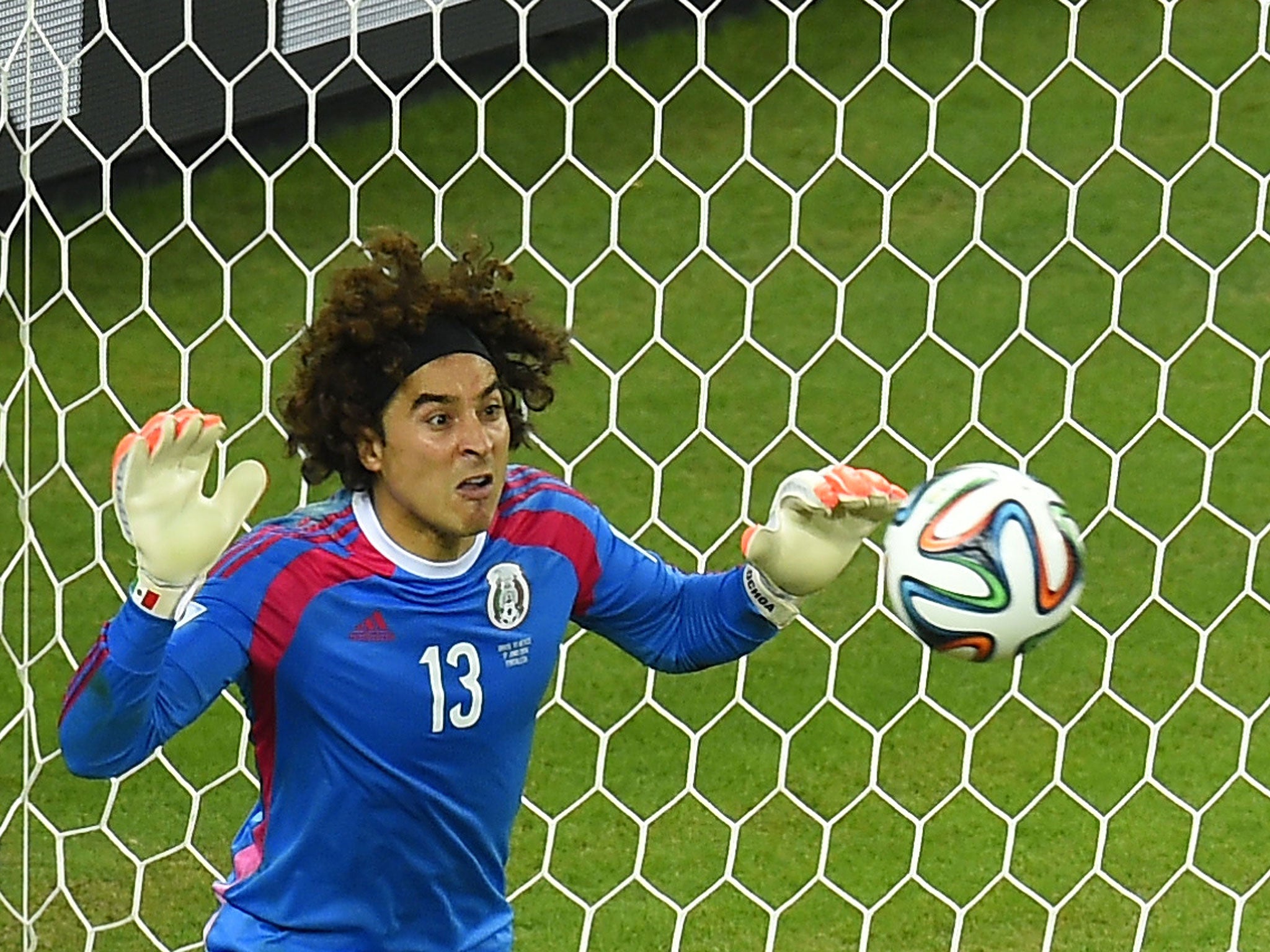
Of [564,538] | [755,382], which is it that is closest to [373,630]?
[564,538]

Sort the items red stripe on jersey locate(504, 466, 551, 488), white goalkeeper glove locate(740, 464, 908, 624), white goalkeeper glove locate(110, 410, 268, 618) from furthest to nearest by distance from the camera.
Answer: red stripe on jersey locate(504, 466, 551, 488) < white goalkeeper glove locate(740, 464, 908, 624) < white goalkeeper glove locate(110, 410, 268, 618)

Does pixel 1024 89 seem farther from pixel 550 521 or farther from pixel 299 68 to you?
pixel 550 521

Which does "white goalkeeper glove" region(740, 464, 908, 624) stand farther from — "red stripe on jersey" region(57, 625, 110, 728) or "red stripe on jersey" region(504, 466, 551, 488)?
"red stripe on jersey" region(57, 625, 110, 728)

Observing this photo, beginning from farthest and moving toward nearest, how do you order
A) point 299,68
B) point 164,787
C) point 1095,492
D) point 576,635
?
point 299,68
point 1095,492
point 576,635
point 164,787

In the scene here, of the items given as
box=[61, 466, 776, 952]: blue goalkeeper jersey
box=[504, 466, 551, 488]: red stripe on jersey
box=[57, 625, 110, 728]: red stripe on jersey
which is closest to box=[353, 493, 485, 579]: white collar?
box=[61, 466, 776, 952]: blue goalkeeper jersey

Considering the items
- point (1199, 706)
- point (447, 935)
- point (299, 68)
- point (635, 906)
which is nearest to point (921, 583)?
point (447, 935)

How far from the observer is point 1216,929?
147 inches

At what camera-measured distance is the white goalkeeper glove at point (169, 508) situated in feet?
7.45

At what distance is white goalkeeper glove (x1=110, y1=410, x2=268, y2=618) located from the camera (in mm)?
2270

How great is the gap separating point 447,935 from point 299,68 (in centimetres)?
336

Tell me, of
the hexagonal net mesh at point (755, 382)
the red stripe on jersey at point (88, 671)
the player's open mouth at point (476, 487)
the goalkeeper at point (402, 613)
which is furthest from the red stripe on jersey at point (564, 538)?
the red stripe on jersey at point (88, 671)

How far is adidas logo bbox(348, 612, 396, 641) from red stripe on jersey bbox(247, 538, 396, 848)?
0.17ft

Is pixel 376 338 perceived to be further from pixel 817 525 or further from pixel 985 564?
pixel 985 564

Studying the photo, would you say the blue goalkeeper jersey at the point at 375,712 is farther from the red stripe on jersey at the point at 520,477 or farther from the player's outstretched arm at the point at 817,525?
the player's outstretched arm at the point at 817,525
